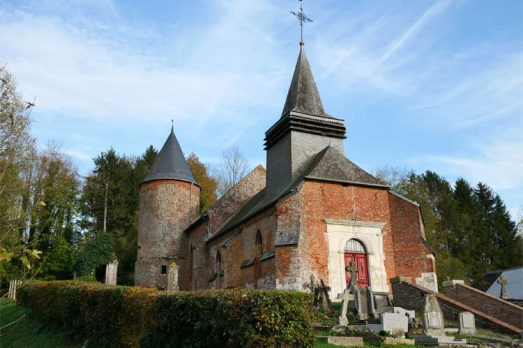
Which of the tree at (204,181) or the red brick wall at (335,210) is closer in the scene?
the red brick wall at (335,210)

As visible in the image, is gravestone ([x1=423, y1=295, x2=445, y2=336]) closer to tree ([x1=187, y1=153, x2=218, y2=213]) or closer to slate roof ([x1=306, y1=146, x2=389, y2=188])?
slate roof ([x1=306, y1=146, x2=389, y2=188])

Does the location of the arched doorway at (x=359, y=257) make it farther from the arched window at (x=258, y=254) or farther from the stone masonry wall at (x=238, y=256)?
the arched window at (x=258, y=254)

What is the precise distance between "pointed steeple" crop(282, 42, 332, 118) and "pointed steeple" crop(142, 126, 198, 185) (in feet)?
29.4

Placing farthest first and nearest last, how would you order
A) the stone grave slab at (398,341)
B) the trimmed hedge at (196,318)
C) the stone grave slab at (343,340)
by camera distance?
the stone grave slab at (398,341) < the stone grave slab at (343,340) < the trimmed hedge at (196,318)

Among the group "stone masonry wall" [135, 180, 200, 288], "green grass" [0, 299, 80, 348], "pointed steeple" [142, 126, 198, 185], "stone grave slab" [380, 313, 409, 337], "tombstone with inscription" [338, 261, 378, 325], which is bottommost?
"green grass" [0, 299, 80, 348]

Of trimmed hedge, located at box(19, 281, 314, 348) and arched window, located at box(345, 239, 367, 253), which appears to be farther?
arched window, located at box(345, 239, 367, 253)

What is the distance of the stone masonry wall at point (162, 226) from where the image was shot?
26.2 m

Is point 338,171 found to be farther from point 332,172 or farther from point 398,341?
point 398,341

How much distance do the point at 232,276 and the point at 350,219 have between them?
6475mm

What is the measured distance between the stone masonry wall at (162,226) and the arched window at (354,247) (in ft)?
42.6

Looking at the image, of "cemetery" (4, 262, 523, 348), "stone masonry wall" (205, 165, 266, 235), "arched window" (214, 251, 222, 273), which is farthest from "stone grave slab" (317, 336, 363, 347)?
"stone masonry wall" (205, 165, 266, 235)

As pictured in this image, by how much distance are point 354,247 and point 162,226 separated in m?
13.8

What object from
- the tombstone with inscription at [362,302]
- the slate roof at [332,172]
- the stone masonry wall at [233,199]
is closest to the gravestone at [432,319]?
the tombstone with inscription at [362,302]

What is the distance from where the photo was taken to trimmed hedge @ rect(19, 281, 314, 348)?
22.7 ft
